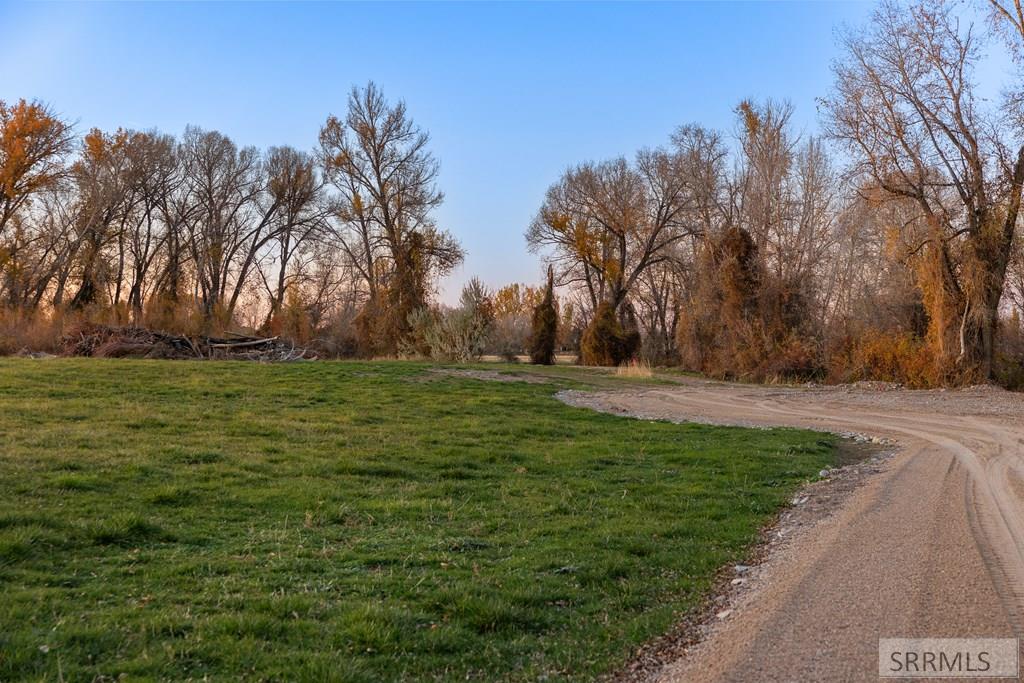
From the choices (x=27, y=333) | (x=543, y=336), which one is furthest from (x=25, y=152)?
(x=543, y=336)

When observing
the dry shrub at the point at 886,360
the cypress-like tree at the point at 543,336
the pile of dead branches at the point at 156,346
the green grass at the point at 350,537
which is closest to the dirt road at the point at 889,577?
the green grass at the point at 350,537

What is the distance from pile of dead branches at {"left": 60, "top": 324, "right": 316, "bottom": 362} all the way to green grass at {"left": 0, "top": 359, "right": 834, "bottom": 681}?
13883 mm

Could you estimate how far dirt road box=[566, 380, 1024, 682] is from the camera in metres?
4.63

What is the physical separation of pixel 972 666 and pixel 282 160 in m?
54.4

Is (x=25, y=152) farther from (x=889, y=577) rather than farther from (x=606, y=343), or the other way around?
(x=889, y=577)

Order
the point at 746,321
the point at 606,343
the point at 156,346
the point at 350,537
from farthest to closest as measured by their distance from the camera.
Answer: the point at 606,343
the point at 746,321
the point at 156,346
the point at 350,537

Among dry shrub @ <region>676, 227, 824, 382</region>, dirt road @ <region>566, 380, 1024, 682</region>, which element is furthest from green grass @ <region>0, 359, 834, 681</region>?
dry shrub @ <region>676, 227, 824, 382</region>

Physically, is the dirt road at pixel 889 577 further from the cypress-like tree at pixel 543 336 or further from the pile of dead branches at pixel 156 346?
the cypress-like tree at pixel 543 336

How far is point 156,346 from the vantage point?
28.7m

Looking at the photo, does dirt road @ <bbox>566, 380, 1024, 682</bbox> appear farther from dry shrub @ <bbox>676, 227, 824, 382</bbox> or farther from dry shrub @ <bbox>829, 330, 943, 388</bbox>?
dry shrub @ <bbox>676, 227, 824, 382</bbox>

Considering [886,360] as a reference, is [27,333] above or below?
below

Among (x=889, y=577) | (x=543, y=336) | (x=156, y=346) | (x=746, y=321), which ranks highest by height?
(x=746, y=321)

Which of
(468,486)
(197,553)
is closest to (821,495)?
(468,486)

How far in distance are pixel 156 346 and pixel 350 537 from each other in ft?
80.6
